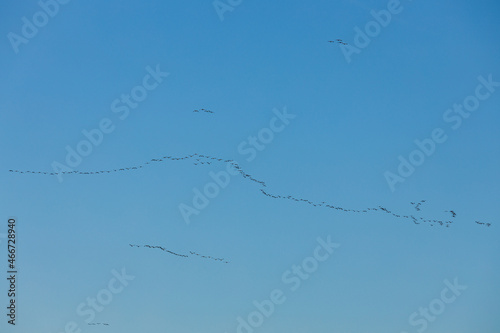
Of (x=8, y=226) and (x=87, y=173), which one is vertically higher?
(x=87, y=173)

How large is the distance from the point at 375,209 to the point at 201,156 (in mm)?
1879

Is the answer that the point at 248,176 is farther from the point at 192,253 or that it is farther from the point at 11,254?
the point at 11,254

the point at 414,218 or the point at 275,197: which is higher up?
the point at 414,218

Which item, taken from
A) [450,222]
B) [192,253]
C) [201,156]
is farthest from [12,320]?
[450,222]

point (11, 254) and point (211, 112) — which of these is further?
point (211, 112)

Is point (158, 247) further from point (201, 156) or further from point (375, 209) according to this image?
point (375, 209)

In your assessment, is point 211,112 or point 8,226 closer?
point 8,226

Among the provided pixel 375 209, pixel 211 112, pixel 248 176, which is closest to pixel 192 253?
pixel 248 176

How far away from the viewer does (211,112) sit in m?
6.21

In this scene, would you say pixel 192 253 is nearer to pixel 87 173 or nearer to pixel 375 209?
pixel 87 173

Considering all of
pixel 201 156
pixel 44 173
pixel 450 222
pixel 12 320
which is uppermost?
pixel 450 222

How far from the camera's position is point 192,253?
6.06 meters

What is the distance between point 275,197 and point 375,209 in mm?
1047

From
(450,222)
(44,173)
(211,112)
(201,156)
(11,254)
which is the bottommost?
(11,254)
